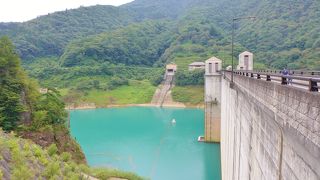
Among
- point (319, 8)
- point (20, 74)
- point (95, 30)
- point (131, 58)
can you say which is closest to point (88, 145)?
point (20, 74)

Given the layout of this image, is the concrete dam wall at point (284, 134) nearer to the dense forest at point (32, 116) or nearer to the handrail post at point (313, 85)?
the handrail post at point (313, 85)

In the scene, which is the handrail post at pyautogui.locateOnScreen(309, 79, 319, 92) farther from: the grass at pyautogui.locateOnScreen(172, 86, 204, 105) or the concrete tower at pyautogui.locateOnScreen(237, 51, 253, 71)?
the grass at pyautogui.locateOnScreen(172, 86, 204, 105)

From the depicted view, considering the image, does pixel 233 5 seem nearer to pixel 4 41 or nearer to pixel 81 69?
pixel 81 69

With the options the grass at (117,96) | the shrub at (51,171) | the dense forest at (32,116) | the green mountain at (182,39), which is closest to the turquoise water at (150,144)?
the dense forest at (32,116)

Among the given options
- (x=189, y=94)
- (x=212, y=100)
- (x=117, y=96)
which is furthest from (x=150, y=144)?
(x=117, y=96)

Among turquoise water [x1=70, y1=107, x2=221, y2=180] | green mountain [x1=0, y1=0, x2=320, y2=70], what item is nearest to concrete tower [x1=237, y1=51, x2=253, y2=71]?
turquoise water [x1=70, y1=107, x2=221, y2=180]

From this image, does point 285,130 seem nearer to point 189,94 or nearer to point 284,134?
point 284,134
